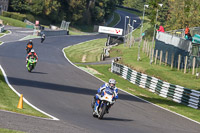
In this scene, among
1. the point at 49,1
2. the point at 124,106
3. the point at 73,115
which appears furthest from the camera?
the point at 49,1

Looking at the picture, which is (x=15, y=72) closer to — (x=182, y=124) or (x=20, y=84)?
(x=20, y=84)

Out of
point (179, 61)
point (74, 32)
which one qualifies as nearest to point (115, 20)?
point (74, 32)

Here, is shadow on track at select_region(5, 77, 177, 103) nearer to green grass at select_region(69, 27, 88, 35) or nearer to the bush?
green grass at select_region(69, 27, 88, 35)

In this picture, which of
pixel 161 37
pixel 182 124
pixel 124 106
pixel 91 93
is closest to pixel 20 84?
pixel 91 93

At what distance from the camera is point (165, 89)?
29750mm

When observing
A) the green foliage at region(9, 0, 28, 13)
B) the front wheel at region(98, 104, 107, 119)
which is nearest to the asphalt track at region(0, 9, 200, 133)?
the front wheel at region(98, 104, 107, 119)

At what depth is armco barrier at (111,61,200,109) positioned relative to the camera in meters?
26.0

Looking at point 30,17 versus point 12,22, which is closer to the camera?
point 12,22

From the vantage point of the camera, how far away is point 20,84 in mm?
24344

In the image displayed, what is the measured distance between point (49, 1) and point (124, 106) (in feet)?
281

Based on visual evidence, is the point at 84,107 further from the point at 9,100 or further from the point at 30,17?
the point at 30,17

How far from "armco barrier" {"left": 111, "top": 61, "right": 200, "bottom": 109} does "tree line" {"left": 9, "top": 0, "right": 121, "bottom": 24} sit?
2631 inches

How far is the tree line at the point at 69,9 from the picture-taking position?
333 feet

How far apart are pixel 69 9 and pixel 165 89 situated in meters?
87.9
